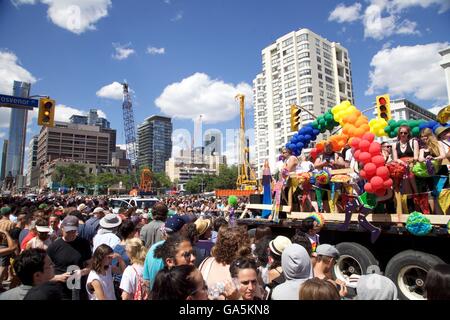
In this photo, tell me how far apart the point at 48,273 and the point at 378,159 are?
4.90m

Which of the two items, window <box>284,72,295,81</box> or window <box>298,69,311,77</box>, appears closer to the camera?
window <box>298,69,311,77</box>

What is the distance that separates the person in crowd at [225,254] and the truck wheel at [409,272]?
2.75 metres

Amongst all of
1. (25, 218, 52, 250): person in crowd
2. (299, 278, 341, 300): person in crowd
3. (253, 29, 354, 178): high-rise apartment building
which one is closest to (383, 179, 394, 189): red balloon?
(299, 278, 341, 300): person in crowd

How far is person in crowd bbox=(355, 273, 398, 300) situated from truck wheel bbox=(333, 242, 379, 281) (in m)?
2.98

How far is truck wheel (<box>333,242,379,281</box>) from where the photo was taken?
4956 millimetres

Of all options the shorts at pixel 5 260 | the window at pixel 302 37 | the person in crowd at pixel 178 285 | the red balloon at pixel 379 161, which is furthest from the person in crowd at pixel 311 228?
the window at pixel 302 37

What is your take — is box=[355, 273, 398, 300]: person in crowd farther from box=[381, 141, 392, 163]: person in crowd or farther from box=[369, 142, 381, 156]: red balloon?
box=[381, 141, 392, 163]: person in crowd

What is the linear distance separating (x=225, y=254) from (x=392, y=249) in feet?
11.2

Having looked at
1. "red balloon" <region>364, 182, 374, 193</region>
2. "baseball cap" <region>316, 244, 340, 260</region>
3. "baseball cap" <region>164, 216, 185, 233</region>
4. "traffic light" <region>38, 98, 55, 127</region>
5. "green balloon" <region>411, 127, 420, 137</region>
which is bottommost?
"baseball cap" <region>316, 244, 340, 260</region>

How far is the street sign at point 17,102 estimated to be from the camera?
40.5 ft

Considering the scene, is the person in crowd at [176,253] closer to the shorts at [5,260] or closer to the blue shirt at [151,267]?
the blue shirt at [151,267]

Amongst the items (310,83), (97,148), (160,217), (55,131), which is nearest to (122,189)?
(97,148)

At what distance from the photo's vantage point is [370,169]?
4988 millimetres

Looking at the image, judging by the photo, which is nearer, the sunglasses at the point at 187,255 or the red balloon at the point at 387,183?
the sunglasses at the point at 187,255
